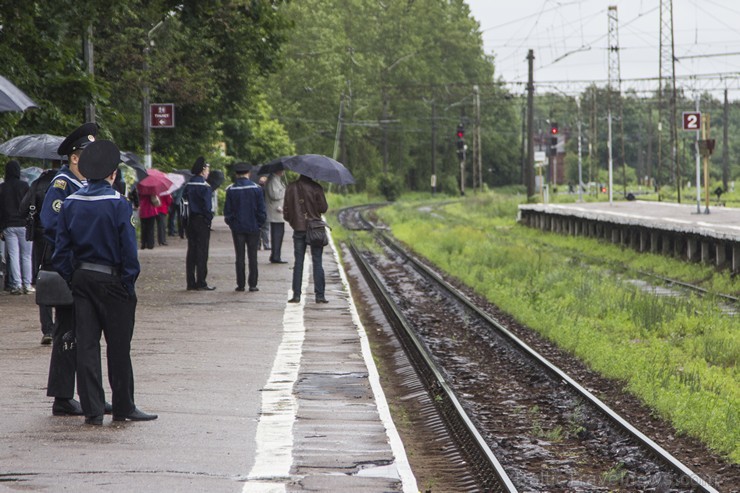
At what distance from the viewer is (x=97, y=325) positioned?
350 inches

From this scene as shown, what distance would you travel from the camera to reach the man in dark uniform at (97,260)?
873 cm

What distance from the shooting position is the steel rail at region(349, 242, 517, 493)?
888 centimetres

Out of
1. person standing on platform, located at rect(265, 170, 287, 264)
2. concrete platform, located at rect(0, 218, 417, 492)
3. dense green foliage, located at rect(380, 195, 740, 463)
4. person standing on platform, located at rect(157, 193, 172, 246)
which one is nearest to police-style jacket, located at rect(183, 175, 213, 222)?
concrete platform, located at rect(0, 218, 417, 492)

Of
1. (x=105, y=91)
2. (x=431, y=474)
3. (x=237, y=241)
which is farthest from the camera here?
(x=105, y=91)

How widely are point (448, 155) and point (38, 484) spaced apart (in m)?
108

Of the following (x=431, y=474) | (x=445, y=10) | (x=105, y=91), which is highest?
(x=445, y=10)

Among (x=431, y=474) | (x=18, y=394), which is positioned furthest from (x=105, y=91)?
(x=431, y=474)

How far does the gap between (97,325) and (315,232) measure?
9567 mm

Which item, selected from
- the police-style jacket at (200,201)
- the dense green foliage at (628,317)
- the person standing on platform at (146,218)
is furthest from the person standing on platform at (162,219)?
the police-style jacket at (200,201)

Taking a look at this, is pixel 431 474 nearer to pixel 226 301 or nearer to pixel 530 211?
pixel 226 301

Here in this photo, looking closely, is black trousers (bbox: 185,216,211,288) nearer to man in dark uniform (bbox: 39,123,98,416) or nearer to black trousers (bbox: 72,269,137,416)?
man in dark uniform (bbox: 39,123,98,416)

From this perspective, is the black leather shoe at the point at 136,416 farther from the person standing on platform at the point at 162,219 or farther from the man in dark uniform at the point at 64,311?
the person standing on platform at the point at 162,219

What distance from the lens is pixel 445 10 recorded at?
11225cm

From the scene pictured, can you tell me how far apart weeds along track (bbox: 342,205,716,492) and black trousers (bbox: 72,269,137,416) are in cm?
263
